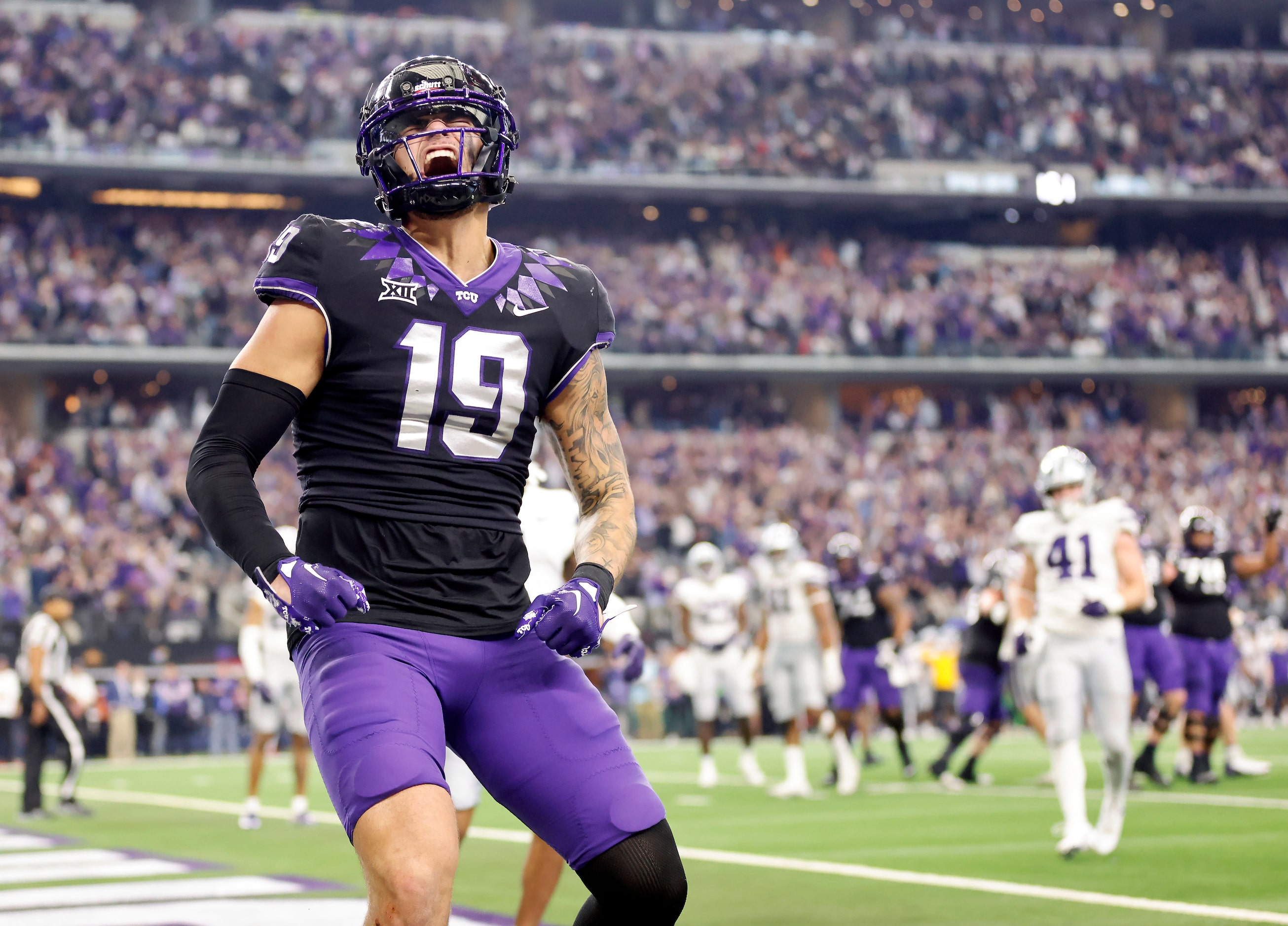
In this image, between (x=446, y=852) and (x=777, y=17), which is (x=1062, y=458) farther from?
(x=777, y=17)

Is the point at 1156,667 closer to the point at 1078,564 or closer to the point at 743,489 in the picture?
the point at 1078,564

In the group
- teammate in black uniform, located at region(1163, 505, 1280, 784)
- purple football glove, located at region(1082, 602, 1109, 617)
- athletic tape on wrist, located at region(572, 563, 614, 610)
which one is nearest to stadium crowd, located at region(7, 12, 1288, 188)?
teammate in black uniform, located at region(1163, 505, 1280, 784)

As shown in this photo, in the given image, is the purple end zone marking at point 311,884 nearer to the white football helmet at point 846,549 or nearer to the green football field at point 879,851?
the green football field at point 879,851

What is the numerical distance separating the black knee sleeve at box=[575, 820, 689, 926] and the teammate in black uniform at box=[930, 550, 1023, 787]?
1107 centimetres

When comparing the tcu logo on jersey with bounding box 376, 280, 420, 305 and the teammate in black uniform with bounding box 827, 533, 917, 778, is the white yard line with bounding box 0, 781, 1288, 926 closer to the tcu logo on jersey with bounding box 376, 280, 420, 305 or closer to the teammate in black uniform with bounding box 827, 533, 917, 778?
the teammate in black uniform with bounding box 827, 533, 917, 778

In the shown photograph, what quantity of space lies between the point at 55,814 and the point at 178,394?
2208 centimetres

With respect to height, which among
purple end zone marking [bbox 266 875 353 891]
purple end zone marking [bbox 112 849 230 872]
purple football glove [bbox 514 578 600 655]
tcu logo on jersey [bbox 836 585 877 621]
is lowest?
purple end zone marking [bbox 112 849 230 872]

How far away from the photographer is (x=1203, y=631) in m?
13.3

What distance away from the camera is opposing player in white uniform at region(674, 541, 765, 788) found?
15836 millimetres

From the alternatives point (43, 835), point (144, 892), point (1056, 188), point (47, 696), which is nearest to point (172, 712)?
point (47, 696)

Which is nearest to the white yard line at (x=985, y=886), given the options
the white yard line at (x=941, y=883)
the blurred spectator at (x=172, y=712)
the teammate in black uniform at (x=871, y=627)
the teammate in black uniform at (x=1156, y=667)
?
the white yard line at (x=941, y=883)

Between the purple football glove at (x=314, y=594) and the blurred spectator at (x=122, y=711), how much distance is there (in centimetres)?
1997

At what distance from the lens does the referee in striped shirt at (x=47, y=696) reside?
1337cm

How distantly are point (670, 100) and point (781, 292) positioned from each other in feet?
17.6
